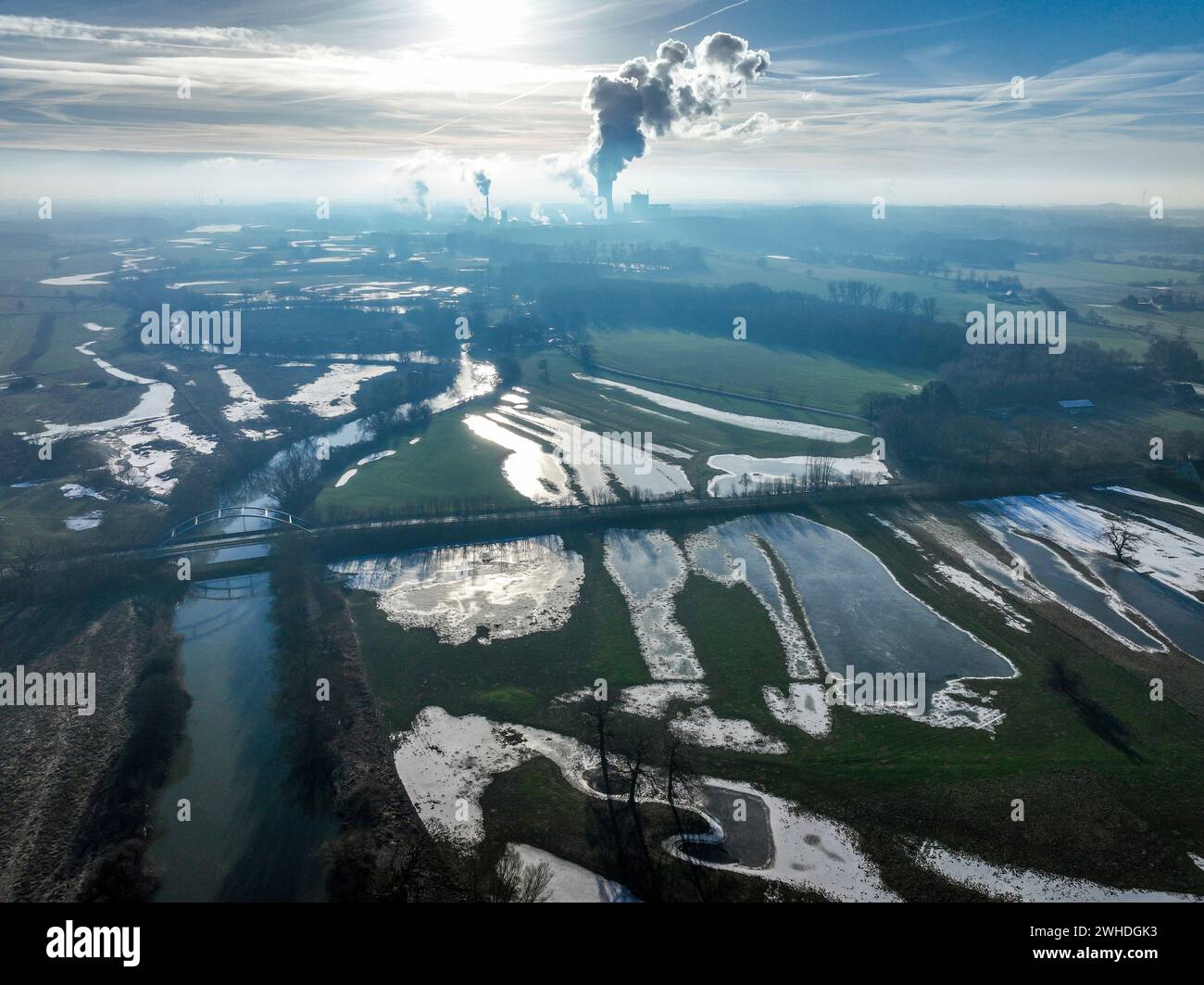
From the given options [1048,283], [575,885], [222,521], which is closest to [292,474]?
[222,521]

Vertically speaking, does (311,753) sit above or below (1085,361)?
below

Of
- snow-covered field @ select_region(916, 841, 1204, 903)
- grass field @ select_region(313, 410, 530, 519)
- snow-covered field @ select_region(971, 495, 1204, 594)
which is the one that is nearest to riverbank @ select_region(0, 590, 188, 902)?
grass field @ select_region(313, 410, 530, 519)

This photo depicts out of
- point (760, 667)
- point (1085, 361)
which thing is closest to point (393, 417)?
point (760, 667)

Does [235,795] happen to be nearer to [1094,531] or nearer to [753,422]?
[1094,531]

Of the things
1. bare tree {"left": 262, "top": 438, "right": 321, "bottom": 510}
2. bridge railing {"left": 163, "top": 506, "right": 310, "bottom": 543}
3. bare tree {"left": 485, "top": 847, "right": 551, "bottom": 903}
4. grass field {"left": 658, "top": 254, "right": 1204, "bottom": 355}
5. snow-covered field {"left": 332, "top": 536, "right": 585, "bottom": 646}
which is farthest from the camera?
grass field {"left": 658, "top": 254, "right": 1204, "bottom": 355}

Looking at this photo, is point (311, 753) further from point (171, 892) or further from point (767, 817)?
point (767, 817)

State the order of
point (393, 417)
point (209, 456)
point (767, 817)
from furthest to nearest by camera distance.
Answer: point (393, 417)
point (209, 456)
point (767, 817)

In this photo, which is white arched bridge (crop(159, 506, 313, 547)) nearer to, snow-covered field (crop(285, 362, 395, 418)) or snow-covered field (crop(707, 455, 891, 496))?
snow-covered field (crop(285, 362, 395, 418))
